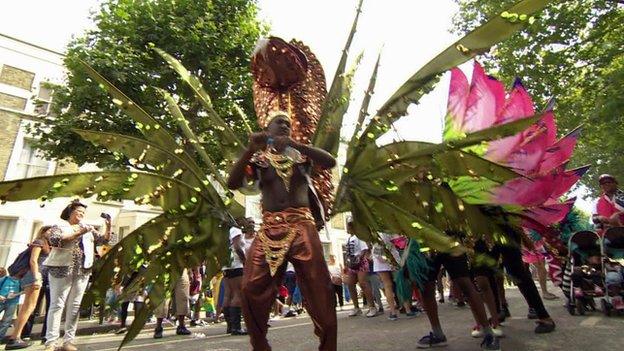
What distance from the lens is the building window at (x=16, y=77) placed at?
58.0ft

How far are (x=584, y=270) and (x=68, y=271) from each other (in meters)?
6.68

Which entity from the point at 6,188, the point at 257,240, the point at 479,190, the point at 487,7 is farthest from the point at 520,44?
the point at 6,188

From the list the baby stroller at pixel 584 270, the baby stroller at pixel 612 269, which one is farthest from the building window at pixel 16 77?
the baby stroller at pixel 612 269

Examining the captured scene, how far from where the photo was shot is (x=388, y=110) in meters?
3.02

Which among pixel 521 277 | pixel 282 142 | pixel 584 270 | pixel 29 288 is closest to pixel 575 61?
pixel 584 270

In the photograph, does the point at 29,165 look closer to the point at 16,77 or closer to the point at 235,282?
the point at 16,77

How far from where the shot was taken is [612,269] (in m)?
5.40

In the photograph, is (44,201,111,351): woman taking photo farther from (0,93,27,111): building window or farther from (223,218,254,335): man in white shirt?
(0,93,27,111): building window

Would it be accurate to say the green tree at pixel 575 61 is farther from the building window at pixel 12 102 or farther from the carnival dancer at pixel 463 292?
the building window at pixel 12 102

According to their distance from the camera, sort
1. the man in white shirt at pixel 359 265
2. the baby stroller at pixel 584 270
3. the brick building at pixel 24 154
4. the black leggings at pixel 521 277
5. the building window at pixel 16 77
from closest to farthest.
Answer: the black leggings at pixel 521 277
the baby stroller at pixel 584 270
the man in white shirt at pixel 359 265
the brick building at pixel 24 154
the building window at pixel 16 77

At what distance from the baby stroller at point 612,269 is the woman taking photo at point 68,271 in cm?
653

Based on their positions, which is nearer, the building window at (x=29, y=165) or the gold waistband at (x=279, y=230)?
the gold waistband at (x=279, y=230)

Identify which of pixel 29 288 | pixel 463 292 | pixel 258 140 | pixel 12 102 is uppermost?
pixel 12 102

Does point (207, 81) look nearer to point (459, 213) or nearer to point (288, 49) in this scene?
point (288, 49)
